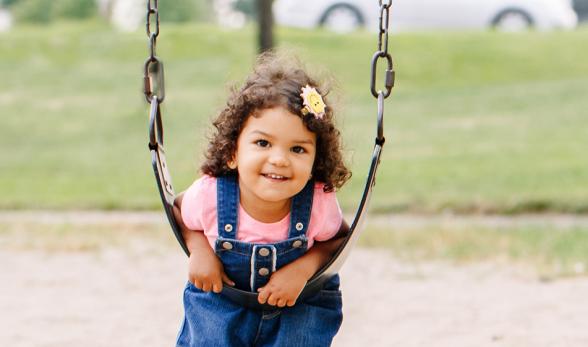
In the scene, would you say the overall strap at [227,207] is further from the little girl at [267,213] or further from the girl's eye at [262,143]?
the girl's eye at [262,143]

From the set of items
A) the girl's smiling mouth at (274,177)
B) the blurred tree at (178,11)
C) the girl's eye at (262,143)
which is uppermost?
the blurred tree at (178,11)

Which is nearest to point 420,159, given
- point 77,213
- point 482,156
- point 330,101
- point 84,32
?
point 482,156

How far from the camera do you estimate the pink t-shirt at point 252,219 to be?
274 centimetres

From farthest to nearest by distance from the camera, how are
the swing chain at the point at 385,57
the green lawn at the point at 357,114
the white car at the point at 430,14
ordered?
the white car at the point at 430,14
the green lawn at the point at 357,114
the swing chain at the point at 385,57

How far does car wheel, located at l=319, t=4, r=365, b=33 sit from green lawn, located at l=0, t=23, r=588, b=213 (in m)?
1.45

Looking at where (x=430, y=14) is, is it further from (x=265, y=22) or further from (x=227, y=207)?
(x=227, y=207)

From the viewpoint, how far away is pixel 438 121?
12.9m

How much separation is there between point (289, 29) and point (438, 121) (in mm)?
5744

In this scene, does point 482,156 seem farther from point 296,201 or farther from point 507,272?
point 296,201

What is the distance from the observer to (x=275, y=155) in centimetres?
261

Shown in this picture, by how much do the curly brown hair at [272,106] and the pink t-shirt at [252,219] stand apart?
0.04m

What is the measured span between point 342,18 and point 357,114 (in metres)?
5.72

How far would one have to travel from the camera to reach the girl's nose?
2598 mm

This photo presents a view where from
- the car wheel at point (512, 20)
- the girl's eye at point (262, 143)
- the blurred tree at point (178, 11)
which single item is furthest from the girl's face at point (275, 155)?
the blurred tree at point (178, 11)
